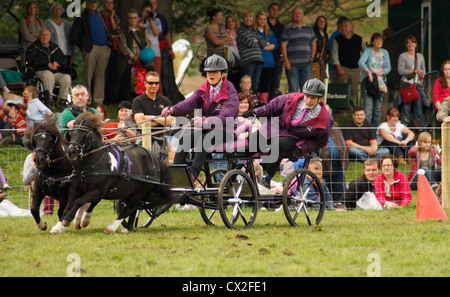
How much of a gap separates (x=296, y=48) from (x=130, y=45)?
3.54 metres

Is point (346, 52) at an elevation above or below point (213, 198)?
above

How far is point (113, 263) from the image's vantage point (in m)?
7.68

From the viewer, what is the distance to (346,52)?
18.8 metres

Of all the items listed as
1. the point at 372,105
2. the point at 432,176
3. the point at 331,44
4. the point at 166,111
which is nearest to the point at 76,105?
the point at 166,111

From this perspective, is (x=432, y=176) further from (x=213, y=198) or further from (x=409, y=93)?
(x=213, y=198)

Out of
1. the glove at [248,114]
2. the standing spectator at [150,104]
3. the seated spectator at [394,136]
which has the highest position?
the standing spectator at [150,104]

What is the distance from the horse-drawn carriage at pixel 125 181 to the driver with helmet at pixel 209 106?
27 centimetres

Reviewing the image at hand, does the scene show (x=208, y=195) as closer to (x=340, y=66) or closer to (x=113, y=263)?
(x=113, y=263)

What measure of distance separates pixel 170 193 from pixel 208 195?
55cm

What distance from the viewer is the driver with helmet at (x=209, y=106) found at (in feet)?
33.9

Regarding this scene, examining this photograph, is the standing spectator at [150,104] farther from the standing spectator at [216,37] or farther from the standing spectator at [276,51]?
the standing spectator at [276,51]

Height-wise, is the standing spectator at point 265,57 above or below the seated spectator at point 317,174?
above

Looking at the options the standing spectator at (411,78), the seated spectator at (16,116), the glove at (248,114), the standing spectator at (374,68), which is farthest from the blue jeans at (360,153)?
the seated spectator at (16,116)

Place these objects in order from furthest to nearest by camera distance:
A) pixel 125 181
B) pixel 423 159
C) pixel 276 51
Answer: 1. pixel 276 51
2. pixel 423 159
3. pixel 125 181
